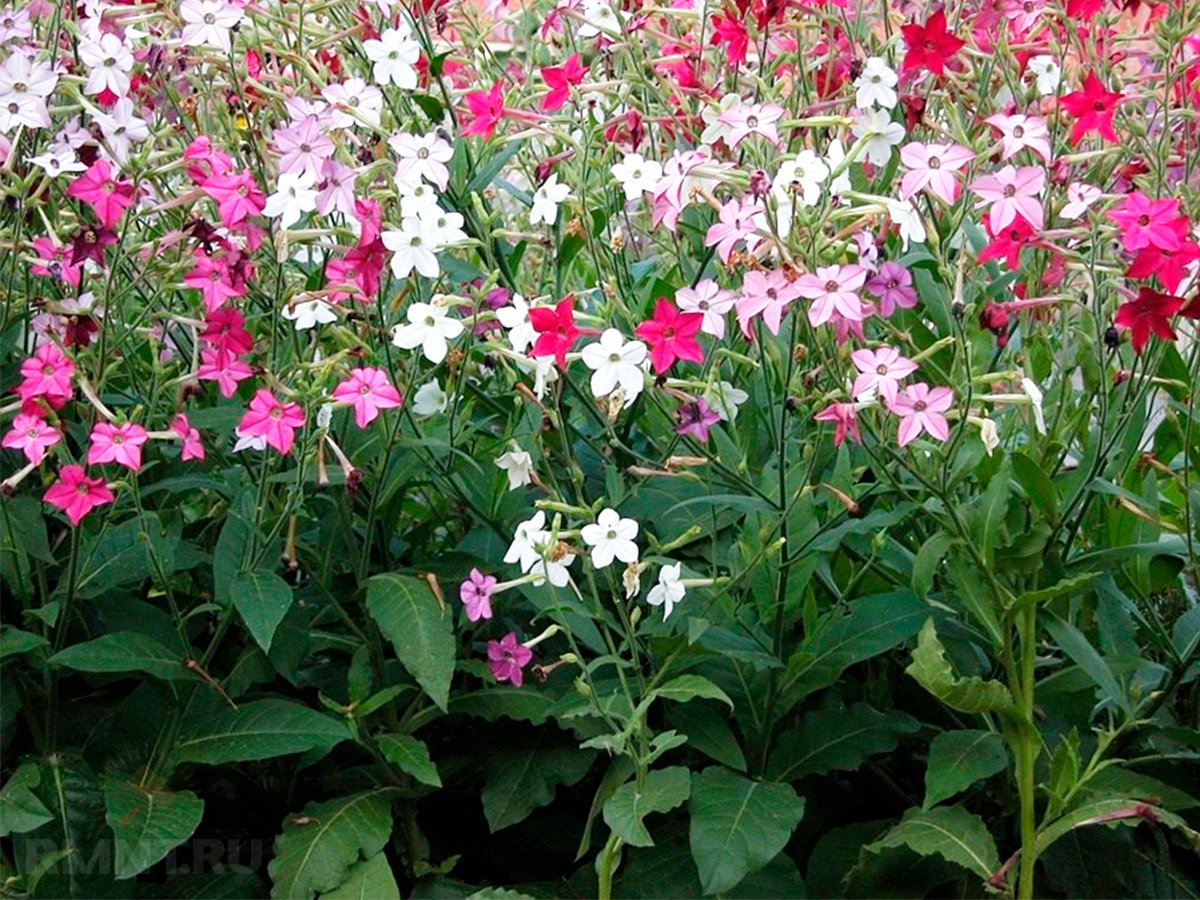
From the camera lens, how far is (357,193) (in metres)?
2.17

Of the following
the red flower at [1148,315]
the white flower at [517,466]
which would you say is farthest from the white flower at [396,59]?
the red flower at [1148,315]

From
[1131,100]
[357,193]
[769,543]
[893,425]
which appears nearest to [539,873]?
[769,543]

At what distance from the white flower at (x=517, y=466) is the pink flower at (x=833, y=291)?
51 centimetres

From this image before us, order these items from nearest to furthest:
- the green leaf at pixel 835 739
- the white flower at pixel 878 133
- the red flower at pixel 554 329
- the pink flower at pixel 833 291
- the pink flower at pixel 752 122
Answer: the pink flower at pixel 833 291 → the red flower at pixel 554 329 → the pink flower at pixel 752 122 → the white flower at pixel 878 133 → the green leaf at pixel 835 739

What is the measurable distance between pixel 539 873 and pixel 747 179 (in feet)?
4.12

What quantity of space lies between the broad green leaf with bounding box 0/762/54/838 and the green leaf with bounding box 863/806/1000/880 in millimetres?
1207

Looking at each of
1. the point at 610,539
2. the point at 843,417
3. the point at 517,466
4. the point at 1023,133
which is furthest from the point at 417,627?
the point at 1023,133

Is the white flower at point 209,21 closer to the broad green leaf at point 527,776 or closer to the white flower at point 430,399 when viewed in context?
→ the white flower at point 430,399

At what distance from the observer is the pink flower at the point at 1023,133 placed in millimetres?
1979

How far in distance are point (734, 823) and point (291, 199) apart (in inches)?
43.2

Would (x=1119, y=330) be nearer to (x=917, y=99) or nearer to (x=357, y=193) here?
(x=917, y=99)

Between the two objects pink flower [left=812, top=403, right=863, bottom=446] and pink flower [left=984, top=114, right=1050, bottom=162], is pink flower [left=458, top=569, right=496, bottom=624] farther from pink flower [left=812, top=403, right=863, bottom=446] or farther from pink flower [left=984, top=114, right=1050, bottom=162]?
pink flower [left=984, top=114, right=1050, bottom=162]

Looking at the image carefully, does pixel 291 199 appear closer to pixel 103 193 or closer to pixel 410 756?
pixel 103 193

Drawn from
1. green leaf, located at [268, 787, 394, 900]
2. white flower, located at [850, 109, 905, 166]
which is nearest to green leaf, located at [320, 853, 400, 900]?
green leaf, located at [268, 787, 394, 900]
